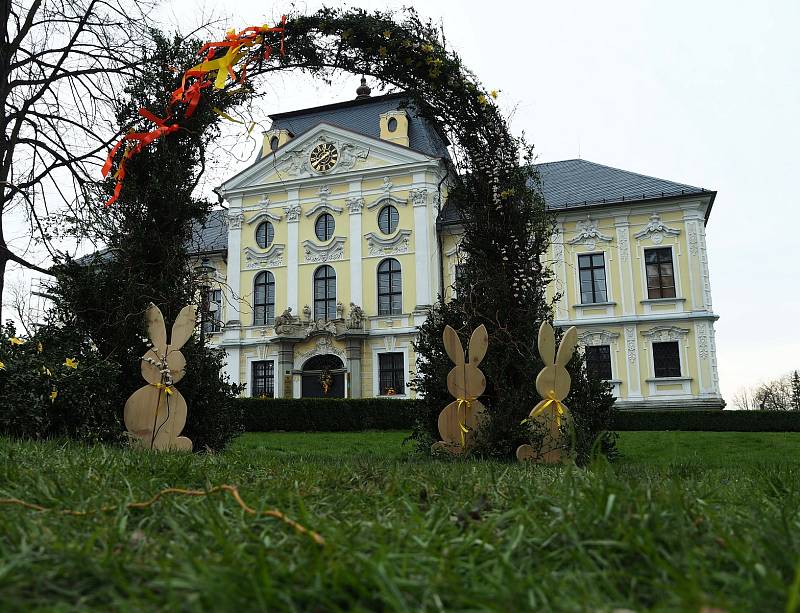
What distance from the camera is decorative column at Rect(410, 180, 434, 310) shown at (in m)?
25.6

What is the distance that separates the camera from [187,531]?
5.41 feet

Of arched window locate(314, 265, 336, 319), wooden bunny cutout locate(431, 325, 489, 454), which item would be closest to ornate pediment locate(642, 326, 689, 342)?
arched window locate(314, 265, 336, 319)

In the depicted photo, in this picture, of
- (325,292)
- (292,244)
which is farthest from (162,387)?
(292,244)

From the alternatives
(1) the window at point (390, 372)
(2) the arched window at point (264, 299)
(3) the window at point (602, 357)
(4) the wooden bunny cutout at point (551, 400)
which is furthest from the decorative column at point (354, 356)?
(4) the wooden bunny cutout at point (551, 400)

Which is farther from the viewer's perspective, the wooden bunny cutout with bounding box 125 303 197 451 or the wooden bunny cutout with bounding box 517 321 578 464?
the wooden bunny cutout with bounding box 517 321 578 464

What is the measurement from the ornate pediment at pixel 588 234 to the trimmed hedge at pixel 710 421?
8810 mm

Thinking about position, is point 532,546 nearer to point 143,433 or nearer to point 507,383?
point 143,433

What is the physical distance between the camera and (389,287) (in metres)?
26.4

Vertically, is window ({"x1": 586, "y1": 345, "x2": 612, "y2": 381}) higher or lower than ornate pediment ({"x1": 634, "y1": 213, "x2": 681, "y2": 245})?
lower

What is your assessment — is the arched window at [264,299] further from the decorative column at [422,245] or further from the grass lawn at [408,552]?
the grass lawn at [408,552]

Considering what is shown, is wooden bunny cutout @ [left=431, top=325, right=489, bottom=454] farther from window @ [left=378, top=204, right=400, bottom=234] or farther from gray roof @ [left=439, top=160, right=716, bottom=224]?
window @ [left=378, top=204, right=400, bottom=234]

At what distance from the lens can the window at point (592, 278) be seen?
2523cm

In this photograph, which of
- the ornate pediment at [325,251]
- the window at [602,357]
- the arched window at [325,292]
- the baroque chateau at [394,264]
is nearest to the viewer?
the baroque chateau at [394,264]

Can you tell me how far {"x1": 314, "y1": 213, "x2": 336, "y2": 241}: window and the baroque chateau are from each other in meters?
0.05
